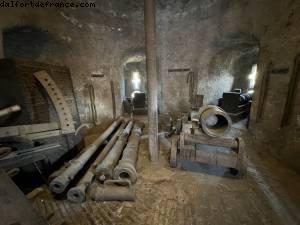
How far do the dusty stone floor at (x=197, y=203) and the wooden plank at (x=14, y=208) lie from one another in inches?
31.8

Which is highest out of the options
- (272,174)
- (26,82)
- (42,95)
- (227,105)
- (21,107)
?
(26,82)

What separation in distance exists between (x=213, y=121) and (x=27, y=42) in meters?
6.27

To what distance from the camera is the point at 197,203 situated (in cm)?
219

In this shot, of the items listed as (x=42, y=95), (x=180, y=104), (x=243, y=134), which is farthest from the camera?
(x=180, y=104)

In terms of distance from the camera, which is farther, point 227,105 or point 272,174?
point 227,105

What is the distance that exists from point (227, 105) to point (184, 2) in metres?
4.52

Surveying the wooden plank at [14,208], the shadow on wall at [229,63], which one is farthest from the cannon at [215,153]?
the shadow on wall at [229,63]

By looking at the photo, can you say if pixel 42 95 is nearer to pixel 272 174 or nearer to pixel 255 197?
pixel 255 197

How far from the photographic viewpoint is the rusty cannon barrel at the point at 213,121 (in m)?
2.52

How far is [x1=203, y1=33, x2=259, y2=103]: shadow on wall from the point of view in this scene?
5.37m

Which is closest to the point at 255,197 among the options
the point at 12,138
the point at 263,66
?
the point at 263,66

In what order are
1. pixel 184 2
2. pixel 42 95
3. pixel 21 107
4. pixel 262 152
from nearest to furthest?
pixel 21 107 < pixel 42 95 < pixel 262 152 < pixel 184 2

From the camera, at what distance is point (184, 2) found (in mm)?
5598

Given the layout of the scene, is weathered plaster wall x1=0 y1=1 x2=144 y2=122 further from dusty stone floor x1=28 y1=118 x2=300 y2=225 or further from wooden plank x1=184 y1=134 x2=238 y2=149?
wooden plank x1=184 y1=134 x2=238 y2=149
